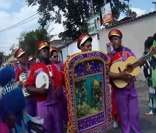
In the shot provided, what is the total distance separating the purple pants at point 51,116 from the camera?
8.34m

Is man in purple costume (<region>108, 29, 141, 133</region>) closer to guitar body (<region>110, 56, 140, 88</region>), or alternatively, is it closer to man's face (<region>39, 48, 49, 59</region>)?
guitar body (<region>110, 56, 140, 88</region>)

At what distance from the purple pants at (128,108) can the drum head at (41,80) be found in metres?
1.21

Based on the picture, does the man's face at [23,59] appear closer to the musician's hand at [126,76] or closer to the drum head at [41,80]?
the drum head at [41,80]

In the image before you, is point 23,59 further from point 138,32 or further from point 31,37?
point 31,37

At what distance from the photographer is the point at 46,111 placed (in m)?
8.34

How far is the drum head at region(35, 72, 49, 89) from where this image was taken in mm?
8195

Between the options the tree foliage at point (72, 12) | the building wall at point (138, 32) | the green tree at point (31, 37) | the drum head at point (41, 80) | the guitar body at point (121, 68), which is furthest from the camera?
the green tree at point (31, 37)

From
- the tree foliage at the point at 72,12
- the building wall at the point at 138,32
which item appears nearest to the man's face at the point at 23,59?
the building wall at the point at 138,32

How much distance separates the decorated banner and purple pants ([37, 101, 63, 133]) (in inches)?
15.7

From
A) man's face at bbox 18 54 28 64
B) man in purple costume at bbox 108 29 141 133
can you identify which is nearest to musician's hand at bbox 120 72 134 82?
man in purple costume at bbox 108 29 141 133

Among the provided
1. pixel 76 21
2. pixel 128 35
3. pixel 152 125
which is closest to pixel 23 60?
pixel 152 125

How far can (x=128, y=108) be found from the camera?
8758 mm

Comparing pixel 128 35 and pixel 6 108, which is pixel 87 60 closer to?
pixel 6 108

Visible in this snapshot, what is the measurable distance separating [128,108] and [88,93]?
80cm
